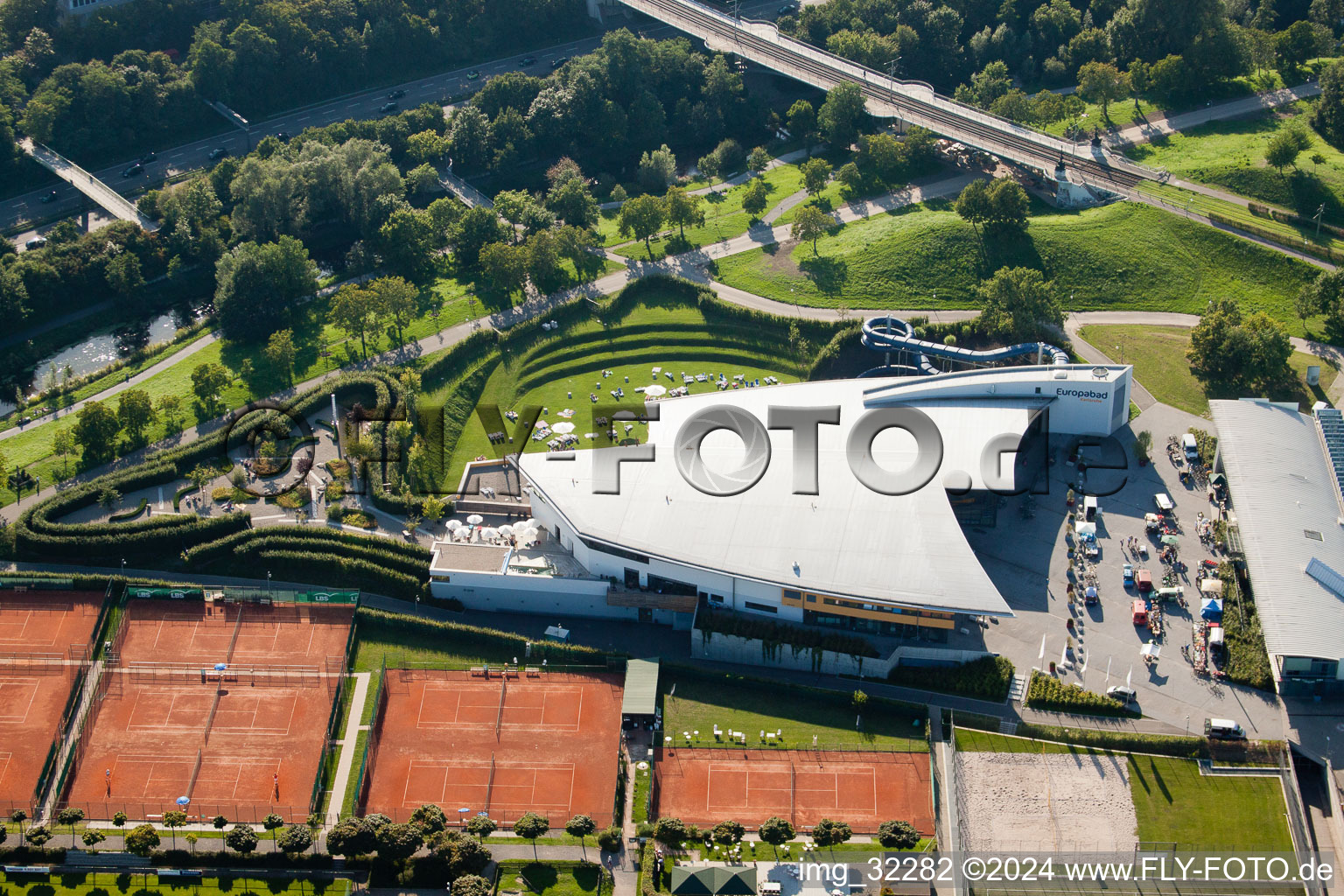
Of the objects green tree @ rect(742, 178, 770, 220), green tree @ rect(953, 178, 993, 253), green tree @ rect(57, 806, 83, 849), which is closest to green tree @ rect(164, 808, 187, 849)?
green tree @ rect(57, 806, 83, 849)

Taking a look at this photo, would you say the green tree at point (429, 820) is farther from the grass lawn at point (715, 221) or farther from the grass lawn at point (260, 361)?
the grass lawn at point (715, 221)

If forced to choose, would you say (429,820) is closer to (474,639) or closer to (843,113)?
(474,639)

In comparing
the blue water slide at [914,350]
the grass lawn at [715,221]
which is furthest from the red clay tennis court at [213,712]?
Result: the grass lawn at [715,221]

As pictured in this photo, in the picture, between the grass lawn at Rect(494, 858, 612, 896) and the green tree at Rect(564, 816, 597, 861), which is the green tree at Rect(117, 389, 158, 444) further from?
the green tree at Rect(564, 816, 597, 861)

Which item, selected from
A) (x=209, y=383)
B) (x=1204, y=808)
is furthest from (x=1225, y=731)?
(x=209, y=383)

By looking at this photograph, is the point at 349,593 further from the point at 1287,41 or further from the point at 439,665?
the point at 1287,41

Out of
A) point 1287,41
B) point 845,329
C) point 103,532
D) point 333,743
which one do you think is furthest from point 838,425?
point 1287,41
